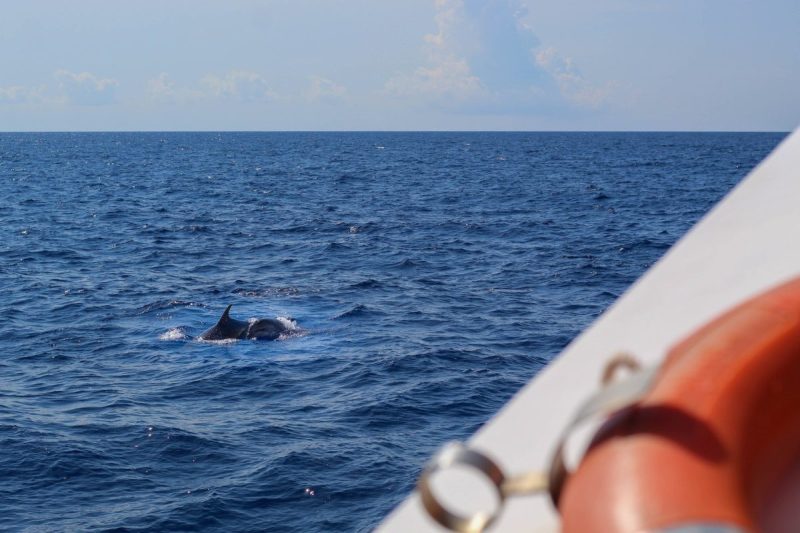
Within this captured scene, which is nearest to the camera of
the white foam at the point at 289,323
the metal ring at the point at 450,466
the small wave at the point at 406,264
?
the metal ring at the point at 450,466

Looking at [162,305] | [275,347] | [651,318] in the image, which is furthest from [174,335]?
[651,318]

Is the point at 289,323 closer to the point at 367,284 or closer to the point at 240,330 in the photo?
the point at 240,330

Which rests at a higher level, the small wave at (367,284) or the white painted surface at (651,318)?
the white painted surface at (651,318)

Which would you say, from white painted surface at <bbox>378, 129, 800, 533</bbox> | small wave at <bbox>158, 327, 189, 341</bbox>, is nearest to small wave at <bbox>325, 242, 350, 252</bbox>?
small wave at <bbox>158, 327, 189, 341</bbox>

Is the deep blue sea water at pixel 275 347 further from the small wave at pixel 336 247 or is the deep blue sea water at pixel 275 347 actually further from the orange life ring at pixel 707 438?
the orange life ring at pixel 707 438

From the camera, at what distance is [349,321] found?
61.7ft

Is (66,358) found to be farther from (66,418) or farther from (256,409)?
(256,409)

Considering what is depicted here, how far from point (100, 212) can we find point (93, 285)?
73.1ft

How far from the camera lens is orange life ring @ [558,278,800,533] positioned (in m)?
1.41

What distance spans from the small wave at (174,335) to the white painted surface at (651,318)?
47.7 ft

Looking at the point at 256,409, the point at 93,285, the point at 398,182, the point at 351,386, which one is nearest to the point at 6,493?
the point at 256,409

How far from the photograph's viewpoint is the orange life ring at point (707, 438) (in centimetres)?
141

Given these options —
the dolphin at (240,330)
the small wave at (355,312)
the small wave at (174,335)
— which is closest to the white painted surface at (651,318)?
the dolphin at (240,330)

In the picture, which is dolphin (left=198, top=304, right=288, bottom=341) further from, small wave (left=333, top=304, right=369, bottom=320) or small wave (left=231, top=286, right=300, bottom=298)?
small wave (left=231, top=286, right=300, bottom=298)
